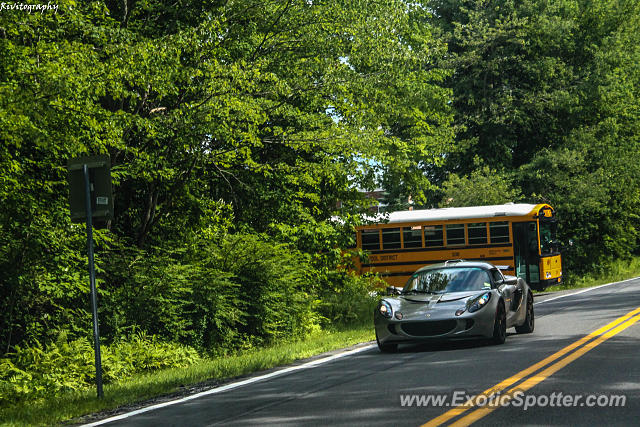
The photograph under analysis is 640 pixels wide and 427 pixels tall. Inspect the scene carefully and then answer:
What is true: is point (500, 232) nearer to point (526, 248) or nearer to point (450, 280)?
point (526, 248)

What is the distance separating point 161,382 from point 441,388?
4.45 meters

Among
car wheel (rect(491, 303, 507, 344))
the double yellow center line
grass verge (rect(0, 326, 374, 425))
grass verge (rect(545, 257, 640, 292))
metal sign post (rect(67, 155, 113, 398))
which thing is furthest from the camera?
grass verge (rect(545, 257, 640, 292))

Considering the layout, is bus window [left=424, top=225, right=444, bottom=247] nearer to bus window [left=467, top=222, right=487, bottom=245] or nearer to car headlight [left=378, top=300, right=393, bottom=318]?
bus window [left=467, top=222, right=487, bottom=245]

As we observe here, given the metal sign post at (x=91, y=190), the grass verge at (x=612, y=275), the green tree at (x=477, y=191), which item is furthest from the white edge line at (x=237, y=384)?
the grass verge at (x=612, y=275)

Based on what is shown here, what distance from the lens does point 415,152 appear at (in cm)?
2645

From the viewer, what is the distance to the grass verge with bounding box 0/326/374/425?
374 inches

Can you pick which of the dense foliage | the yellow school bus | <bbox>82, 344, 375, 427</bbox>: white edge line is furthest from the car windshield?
the yellow school bus

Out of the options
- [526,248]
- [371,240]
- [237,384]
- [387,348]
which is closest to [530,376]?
[237,384]

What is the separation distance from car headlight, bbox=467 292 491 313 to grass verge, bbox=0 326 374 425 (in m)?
3.07

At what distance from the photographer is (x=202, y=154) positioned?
17625 millimetres

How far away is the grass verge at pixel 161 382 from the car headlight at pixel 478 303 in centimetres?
307

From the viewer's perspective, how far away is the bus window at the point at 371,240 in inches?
1188

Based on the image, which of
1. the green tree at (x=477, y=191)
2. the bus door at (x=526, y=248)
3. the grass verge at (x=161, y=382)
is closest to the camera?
the grass verge at (x=161, y=382)

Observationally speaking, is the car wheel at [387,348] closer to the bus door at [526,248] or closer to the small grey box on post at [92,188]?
the small grey box on post at [92,188]
